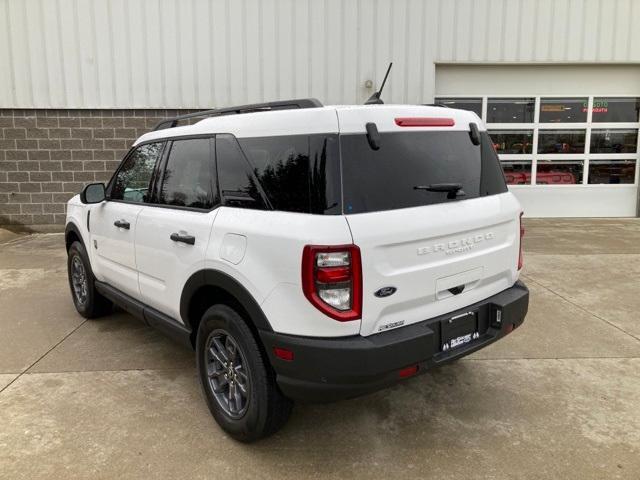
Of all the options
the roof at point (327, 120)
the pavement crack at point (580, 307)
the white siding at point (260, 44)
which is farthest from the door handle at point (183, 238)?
the white siding at point (260, 44)

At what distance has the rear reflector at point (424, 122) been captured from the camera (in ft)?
9.05

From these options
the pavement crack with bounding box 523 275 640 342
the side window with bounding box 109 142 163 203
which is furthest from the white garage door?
the side window with bounding box 109 142 163 203

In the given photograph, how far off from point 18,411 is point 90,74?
8.11 meters

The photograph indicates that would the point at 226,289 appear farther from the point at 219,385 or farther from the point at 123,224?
the point at 123,224

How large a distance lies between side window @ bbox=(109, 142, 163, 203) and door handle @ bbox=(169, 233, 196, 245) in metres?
0.71

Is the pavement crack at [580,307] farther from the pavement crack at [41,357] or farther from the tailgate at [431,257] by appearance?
the pavement crack at [41,357]

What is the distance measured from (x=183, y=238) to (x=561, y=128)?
33.8ft

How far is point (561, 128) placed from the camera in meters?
11.2

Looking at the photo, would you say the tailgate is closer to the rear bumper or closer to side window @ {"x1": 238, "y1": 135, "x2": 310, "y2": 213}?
the rear bumper

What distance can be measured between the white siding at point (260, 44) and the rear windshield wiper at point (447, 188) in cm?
766

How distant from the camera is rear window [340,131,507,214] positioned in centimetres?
253

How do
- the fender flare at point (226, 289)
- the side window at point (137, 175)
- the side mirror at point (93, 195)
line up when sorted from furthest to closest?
1. the side mirror at point (93, 195)
2. the side window at point (137, 175)
3. the fender flare at point (226, 289)

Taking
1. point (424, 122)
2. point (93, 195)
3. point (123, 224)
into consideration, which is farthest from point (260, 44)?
point (424, 122)

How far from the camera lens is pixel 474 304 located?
2.97 metres
